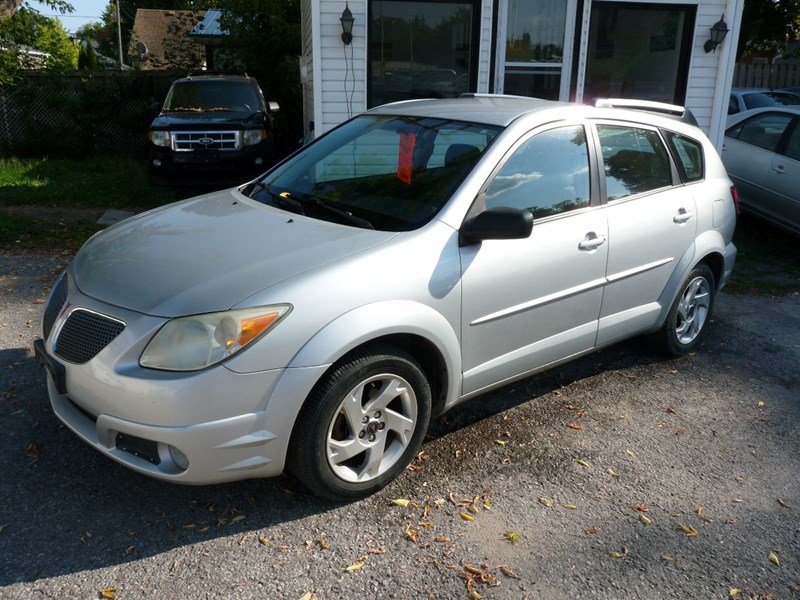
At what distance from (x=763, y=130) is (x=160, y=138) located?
7771 mm

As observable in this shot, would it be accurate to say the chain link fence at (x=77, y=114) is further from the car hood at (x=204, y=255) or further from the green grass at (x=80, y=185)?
the car hood at (x=204, y=255)

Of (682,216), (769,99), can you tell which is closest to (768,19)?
(769,99)

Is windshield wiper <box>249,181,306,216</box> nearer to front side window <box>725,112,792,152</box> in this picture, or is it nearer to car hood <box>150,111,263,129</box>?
car hood <box>150,111,263,129</box>

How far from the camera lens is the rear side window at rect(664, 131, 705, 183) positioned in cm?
495

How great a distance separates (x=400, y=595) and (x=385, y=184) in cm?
209

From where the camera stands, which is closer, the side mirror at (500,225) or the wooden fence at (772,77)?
the side mirror at (500,225)

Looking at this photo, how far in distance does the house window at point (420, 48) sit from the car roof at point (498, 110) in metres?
4.32

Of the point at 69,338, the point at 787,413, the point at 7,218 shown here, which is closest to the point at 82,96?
the point at 7,218

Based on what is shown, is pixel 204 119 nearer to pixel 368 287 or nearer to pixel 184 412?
pixel 368 287

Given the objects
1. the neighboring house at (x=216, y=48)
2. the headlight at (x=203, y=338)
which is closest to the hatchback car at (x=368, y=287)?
the headlight at (x=203, y=338)

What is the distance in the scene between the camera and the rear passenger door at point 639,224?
436 cm

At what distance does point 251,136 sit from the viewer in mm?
10445

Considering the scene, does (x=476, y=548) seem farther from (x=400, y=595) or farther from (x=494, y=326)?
(x=494, y=326)

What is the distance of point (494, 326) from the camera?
3732 millimetres
